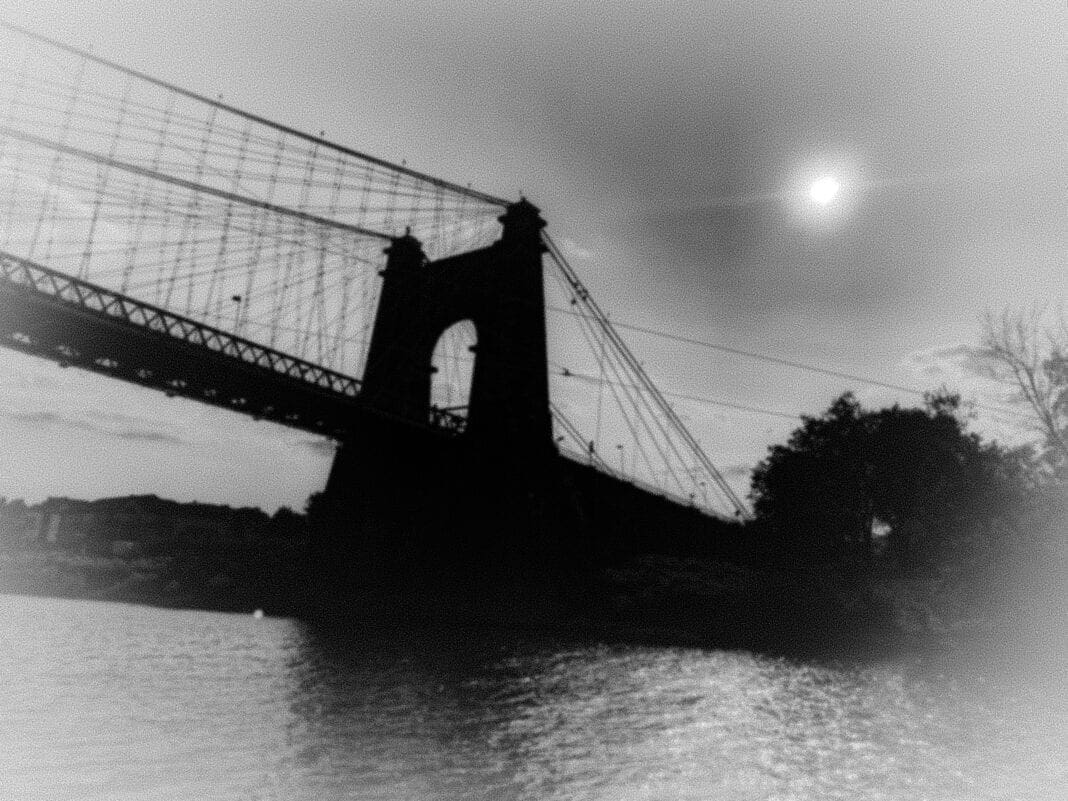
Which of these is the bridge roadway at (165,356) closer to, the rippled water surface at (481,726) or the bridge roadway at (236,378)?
the bridge roadway at (236,378)

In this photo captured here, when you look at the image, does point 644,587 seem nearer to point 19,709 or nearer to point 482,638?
point 482,638

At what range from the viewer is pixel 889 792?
26.5 ft

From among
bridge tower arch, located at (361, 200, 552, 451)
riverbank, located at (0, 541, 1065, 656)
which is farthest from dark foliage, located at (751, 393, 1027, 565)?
bridge tower arch, located at (361, 200, 552, 451)

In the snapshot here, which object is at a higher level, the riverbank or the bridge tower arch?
the bridge tower arch

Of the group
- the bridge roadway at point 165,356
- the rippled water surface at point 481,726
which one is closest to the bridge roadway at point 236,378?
the bridge roadway at point 165,356

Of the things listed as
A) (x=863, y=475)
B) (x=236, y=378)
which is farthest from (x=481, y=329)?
(x=863, y=475)

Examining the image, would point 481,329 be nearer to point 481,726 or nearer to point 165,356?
point 165,356

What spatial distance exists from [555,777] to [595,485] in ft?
76.4

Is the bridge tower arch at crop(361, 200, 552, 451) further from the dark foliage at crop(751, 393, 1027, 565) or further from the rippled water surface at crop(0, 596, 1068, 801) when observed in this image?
A: the dark foliage at crop(751, 393, 1027, 565)

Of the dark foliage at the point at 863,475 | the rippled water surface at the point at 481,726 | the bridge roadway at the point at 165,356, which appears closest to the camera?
the rippled water surface at the point at 481,726

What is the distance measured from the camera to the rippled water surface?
761cm

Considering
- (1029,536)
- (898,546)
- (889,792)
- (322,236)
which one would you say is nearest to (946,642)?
(1029,536)

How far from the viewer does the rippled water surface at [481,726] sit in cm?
761

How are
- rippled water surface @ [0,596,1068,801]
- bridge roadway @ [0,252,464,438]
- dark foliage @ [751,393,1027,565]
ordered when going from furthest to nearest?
dark foliage @ [751,393,1027,565]
bridge roadway @ [0,252,464,438]
rippled water surface @ [0,596,1068,801]
